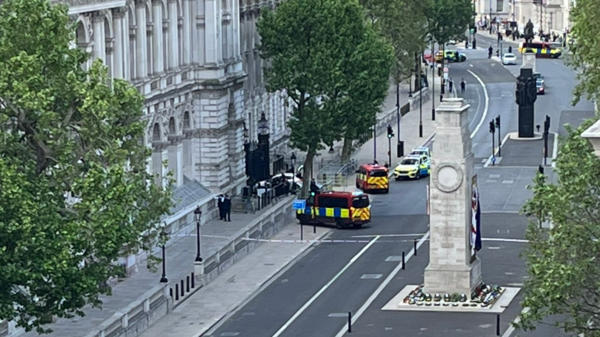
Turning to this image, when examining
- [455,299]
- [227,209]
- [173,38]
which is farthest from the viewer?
[173,38]

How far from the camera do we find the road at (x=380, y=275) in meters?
82.8

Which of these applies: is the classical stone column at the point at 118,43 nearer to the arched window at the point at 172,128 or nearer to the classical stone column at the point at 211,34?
the arched window at the point at 172,128

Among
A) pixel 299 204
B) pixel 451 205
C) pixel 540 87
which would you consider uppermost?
pixel 540 87

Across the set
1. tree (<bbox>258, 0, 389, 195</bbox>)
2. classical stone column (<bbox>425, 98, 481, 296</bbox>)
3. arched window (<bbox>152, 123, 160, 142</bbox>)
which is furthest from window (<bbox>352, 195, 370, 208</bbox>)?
classical stone column (<bbox>425, 98, 481, 296</bbox>)

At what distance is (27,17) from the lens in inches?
2847

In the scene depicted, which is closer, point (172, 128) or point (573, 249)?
point (573, 249)

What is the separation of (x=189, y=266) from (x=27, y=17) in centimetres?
2672

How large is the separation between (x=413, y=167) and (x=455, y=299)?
41068mm

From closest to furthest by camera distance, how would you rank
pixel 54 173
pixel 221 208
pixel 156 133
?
pixel 54 173, pixel 156 133, pixel 221 208

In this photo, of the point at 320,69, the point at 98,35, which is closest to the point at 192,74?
the point at 320,69

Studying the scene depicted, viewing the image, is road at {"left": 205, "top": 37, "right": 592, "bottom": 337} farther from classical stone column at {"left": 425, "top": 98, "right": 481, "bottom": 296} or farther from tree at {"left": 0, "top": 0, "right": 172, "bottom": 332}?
tree at {"left": 0, "top": 0, "right": 172, "bottom": 332}

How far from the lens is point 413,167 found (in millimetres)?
127188

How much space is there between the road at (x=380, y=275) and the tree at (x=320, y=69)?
5.27 meters

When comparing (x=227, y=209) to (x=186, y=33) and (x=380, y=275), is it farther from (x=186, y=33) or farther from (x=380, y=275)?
(x=380, y=275)
